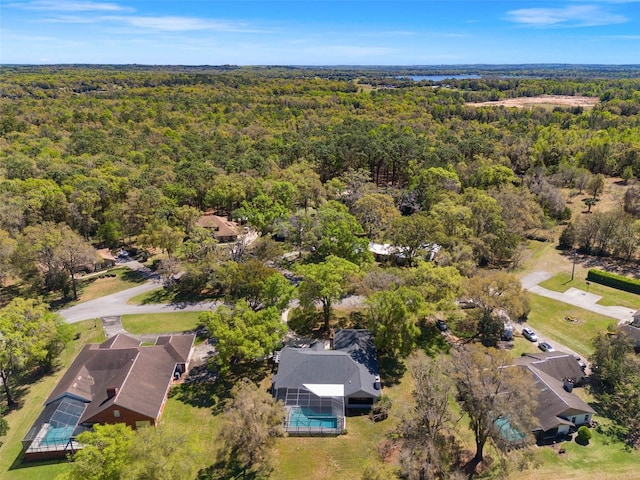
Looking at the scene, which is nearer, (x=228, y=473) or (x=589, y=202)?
(x=228, y=473)

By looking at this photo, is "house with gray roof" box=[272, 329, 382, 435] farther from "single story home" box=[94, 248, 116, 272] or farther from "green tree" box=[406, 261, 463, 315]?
"single story home" box=[94, 248, 116, 272]

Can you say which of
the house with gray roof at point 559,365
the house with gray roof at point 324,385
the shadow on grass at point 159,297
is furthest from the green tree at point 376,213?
the shadow on grass at point 159,297

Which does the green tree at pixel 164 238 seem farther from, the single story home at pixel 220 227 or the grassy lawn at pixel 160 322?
the grassy lawn at pixel 160 322

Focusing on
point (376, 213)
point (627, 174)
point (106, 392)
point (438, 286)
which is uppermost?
point (627, 174)

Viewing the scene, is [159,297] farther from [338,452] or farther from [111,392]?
[338,452]

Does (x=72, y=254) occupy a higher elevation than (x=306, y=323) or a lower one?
higher

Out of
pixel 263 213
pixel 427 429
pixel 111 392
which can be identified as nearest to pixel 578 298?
pixel 427 429
